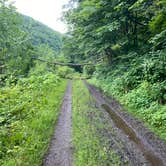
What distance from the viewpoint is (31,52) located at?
1178 inches

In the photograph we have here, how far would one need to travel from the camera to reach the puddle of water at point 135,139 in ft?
17.5

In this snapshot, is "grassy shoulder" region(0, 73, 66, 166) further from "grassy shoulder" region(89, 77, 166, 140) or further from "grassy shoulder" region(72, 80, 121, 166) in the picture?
"grassy shoulder" region(89, 77, 166, 140)

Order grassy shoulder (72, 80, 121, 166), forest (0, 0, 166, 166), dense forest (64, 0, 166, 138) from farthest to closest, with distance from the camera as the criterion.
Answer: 1. dense forest (64, 0, 166, 138)
2. forest (0, 0, 166, 166)
3. grassy shoulder (72, 80, 121, 166)

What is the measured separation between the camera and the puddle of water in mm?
5338

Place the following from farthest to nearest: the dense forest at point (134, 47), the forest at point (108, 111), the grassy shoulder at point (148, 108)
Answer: the dense forest at point (134, 47) < the grassy shoulder at point (148, 108) < the forest at point (108, 111)

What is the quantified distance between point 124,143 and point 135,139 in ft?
1.75

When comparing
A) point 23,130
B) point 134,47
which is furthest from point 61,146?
point 134,47

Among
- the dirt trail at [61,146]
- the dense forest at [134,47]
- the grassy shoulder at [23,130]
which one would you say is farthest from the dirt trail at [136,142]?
the grassy shoulder at [23,130]

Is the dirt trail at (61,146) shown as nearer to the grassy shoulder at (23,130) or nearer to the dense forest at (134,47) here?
the grassy shoulder at (23,130)

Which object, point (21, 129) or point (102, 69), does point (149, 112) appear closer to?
point (21, 129)

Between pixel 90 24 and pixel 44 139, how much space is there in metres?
13.1

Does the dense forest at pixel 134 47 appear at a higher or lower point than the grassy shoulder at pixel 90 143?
higher

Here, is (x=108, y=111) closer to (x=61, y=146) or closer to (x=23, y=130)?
(x=61, y=146)

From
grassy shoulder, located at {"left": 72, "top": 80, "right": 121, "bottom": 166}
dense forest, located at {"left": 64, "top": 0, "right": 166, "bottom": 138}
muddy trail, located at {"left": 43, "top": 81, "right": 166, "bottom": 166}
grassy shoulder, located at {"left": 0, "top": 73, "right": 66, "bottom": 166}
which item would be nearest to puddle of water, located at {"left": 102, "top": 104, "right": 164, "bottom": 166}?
muddy trail, located at {"left": 43, "top": 81, "right": 166, "bottom": 166}
